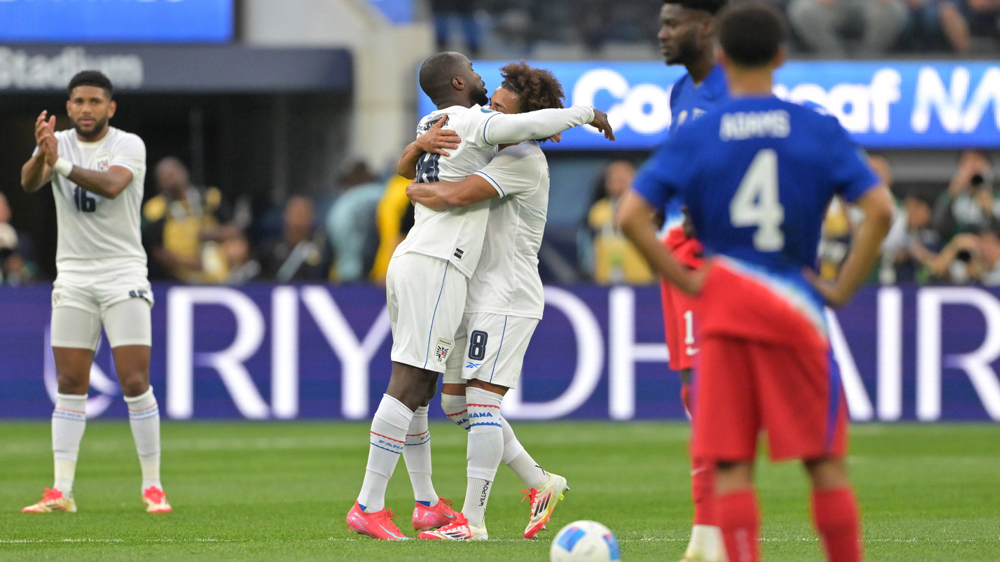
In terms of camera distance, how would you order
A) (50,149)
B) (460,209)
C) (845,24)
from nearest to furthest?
1. (460,209)
2. (50,149)
3. (845,24)

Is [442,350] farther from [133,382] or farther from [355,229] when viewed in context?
[355,229]

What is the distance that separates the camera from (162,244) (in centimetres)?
1447

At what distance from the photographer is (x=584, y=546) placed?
17.2ft

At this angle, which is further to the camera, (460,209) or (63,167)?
(63,167)

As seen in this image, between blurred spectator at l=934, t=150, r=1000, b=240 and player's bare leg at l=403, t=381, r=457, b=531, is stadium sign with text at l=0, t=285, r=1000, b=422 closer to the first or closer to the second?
blurred spectator at l=934, t=150, r=1000, b=240

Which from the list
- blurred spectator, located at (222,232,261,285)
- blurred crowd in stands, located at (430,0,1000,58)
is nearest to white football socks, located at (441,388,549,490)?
blurred spectator, located at (222,232,261,285)

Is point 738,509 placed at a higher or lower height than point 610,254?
lower

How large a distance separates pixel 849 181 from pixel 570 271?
478 inches

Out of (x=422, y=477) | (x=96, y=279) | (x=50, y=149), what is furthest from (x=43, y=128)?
(x=422, y=477)

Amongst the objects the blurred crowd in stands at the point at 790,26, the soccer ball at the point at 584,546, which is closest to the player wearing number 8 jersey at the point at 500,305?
the soccer ball at the point at 584,546

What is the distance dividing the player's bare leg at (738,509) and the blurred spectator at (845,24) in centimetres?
1459

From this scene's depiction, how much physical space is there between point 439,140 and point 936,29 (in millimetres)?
13365

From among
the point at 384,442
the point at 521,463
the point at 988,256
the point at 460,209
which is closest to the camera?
the point at 384,442

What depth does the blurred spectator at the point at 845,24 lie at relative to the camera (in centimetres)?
1792
